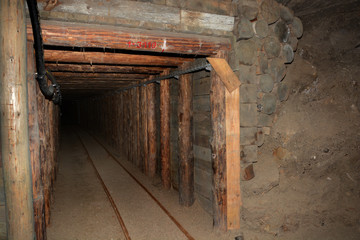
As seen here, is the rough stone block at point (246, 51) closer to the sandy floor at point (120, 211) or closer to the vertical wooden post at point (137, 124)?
the sandy floor at point (120, 211)

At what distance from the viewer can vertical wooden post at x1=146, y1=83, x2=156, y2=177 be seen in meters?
7.42

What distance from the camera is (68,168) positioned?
9.14 metres

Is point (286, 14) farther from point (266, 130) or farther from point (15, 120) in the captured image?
point (15, 120)

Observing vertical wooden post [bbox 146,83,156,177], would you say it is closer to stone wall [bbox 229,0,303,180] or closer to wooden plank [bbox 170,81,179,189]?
wooden plank [bbox 170,81,179,189]

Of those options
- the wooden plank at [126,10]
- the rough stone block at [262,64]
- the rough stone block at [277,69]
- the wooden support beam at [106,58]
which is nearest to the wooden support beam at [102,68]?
the wooden support beam at [106,58]

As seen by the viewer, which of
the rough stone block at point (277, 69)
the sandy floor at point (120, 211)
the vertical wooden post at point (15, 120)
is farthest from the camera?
the sandy floor at point (120, 211)

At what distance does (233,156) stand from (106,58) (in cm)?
306

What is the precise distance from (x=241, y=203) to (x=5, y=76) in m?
3.86

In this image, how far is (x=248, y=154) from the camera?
4.12m

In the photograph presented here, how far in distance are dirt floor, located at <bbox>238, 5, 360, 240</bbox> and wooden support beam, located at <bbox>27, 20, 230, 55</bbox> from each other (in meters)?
1.95

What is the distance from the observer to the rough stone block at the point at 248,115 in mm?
4059

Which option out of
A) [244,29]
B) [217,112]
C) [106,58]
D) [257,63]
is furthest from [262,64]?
[106,58]

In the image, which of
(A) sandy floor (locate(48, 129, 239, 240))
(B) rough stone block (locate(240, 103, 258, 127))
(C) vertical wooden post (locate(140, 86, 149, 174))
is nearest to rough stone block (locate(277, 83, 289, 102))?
(B) rough stone block (locate(240, 103, 258, 127))

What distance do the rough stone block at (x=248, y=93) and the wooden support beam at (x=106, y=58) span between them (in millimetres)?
1484
